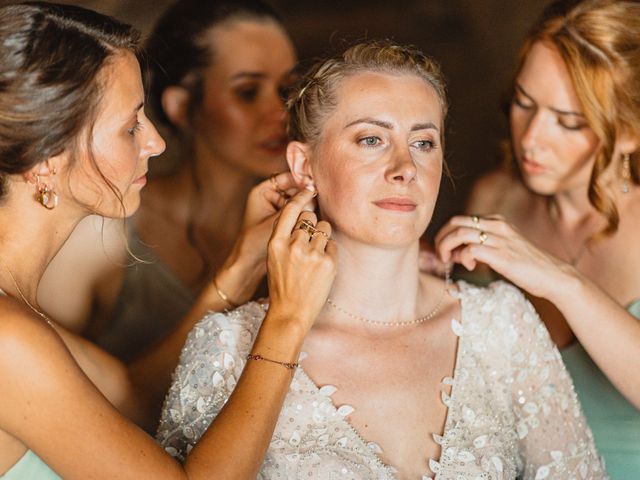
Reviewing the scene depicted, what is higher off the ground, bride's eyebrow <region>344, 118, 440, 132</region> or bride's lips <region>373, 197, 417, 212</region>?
bride's eyebrow <region>344, 118, 440, 132</region>

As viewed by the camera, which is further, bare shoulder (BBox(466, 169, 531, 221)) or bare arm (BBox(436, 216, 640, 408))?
bare shoulder (BBox(466, 169, 531, 221))

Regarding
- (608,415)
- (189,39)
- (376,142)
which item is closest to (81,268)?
(189,39)

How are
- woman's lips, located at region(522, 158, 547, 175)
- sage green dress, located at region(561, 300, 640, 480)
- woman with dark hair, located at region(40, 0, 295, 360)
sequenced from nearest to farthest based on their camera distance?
sage green dress, located at region(561, 300, 640, 480)
woman's lips, located at region(522, 158, 547, 175)
woman with dark hair, located at region(40, 0, 295, 360)

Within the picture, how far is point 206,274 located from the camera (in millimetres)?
3027

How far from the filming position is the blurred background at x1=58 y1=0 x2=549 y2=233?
12.4 feet

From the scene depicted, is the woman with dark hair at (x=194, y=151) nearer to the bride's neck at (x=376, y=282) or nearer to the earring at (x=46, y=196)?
the bride's neck at (x=376, y=282)

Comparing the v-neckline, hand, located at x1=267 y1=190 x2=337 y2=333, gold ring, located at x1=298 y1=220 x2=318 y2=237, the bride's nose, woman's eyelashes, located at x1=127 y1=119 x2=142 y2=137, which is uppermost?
woman's eyelashes, located at x1=127 y1=119 x2=142 y2=137

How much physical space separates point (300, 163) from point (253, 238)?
0.24m

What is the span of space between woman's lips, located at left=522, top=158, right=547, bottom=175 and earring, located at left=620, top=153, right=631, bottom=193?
0.82ft

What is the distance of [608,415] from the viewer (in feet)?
8.18

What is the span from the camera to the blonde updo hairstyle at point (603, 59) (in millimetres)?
2432

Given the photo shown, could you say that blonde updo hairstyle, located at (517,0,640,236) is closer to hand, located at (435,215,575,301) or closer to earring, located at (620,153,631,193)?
earring, located at (620,153,631,193)

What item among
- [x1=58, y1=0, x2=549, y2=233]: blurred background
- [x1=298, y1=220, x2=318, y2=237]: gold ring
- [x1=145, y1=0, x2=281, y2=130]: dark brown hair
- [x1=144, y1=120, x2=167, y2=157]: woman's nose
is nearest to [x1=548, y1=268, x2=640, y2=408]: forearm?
[x1=298, y1=220, x2=318, y2=237]: gold ring

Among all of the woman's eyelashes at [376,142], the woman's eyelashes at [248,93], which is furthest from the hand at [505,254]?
the woman's eyelashes at [248,93]
